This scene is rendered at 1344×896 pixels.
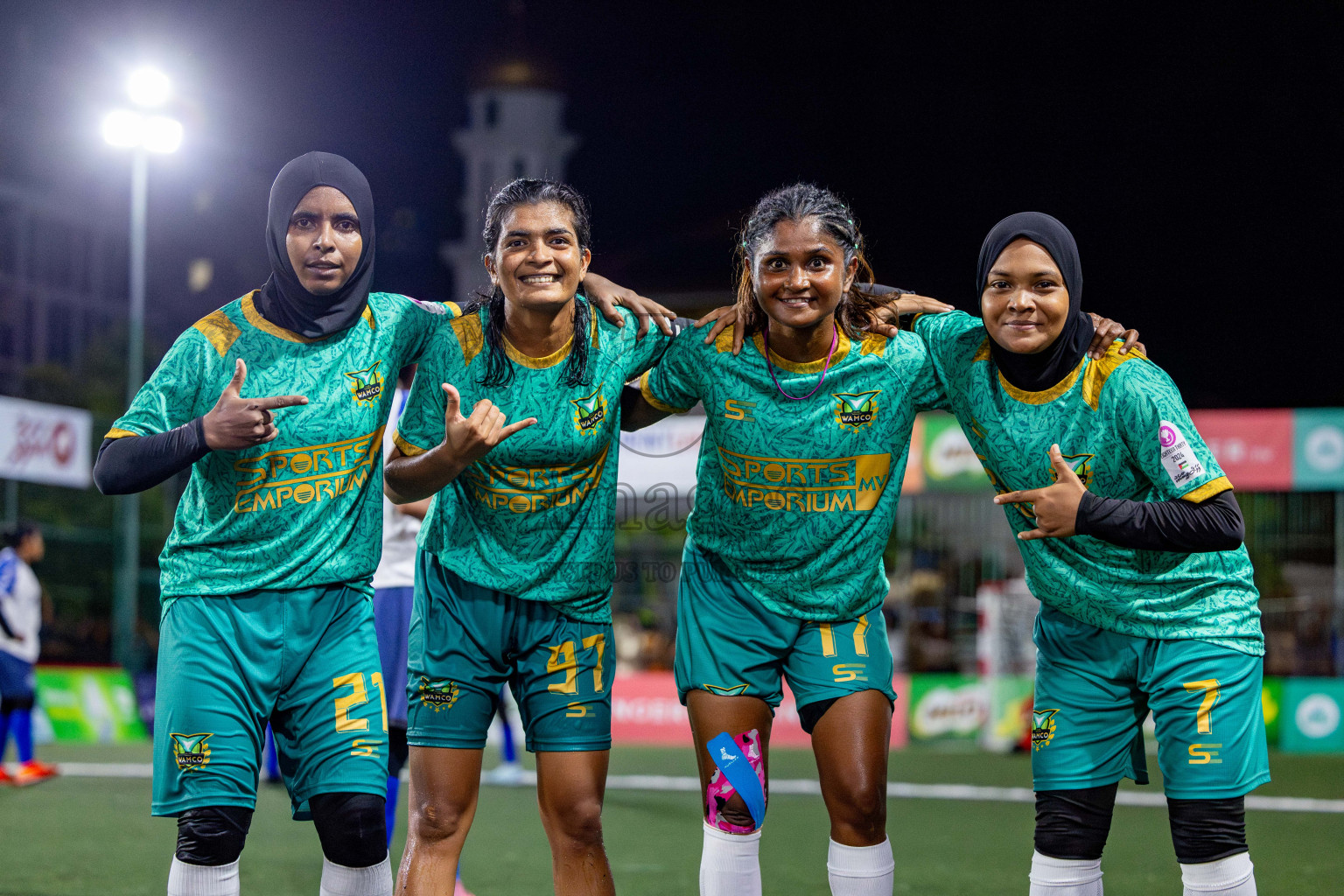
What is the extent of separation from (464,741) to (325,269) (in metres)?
1.48

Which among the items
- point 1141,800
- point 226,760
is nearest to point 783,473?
point 226,760

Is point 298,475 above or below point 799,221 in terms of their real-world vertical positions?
below

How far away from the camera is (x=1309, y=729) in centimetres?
1409

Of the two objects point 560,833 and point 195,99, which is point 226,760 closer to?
point 560,833

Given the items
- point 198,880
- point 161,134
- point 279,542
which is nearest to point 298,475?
point 279,542

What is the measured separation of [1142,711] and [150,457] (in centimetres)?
301

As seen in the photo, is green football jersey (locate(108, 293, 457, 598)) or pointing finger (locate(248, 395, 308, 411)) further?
green football jersey (locate(108, 293, 457, 598))

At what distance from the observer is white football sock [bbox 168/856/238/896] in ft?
11.2

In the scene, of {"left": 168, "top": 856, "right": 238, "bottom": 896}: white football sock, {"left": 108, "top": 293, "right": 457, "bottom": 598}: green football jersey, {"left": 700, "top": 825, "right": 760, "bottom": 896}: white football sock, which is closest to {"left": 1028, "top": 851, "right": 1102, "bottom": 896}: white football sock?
{"left": 700, "top": 825, "right": 760, "bottom": 896}: white football sock

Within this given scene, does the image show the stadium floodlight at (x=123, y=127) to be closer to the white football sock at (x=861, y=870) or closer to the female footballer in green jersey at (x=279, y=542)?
the female footballer in green jersey at (x=279, y=542)

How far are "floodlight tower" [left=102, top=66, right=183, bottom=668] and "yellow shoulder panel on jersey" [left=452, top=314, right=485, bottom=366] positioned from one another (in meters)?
14.5

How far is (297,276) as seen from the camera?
3.71 m

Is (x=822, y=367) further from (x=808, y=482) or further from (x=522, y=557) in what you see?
(x=522, y=557)

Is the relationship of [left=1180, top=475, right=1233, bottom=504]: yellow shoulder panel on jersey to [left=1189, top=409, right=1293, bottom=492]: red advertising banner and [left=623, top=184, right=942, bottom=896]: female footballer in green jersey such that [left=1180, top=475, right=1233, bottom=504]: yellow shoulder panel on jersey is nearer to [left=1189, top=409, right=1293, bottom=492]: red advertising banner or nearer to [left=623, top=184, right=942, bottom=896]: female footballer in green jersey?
[left=623, top=184, right=942, bottom=896]: female footballer in green jersey
